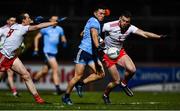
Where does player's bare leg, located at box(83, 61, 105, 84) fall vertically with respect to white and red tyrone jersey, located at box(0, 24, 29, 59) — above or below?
below

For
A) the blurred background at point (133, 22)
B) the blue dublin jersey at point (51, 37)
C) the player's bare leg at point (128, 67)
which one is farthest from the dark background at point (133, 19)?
the player's bare leg at point (128, 67)

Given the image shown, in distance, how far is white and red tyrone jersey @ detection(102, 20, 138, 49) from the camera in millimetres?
17516

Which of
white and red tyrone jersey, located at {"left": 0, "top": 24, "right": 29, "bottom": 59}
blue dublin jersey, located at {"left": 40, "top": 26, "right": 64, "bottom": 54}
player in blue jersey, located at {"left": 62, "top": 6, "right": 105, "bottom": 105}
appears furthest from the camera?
blue dublin jersey, located at {"left": 40, "top": 26, "right": 64, "bottom": 54}

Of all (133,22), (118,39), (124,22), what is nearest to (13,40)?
(118,39)

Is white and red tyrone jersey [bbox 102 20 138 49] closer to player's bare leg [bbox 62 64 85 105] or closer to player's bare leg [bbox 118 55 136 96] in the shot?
player's bare leg [bbox 118 55 136 96]

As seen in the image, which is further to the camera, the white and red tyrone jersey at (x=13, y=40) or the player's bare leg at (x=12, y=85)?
the player's bare leg at (x=12, y=85)

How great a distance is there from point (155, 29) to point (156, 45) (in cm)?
116

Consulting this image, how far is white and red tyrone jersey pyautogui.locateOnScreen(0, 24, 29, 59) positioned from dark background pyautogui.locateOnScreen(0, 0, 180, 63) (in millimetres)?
12416

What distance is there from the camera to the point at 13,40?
1689cm

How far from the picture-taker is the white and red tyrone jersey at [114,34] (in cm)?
1752

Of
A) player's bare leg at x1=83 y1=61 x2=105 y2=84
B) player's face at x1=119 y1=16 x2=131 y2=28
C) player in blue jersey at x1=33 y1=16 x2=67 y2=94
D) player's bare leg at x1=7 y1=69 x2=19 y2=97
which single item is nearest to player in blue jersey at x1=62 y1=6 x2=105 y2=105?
player's bare leg at x1=83 y1=61 x2=105 y2=84

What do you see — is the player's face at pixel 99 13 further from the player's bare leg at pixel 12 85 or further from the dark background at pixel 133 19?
the dark background at pixel 133 19

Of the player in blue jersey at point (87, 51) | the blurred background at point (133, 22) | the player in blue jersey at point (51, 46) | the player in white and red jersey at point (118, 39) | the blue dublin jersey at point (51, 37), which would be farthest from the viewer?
the blurred background at point (133, 22)

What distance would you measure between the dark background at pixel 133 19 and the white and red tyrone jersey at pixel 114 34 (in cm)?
1135
